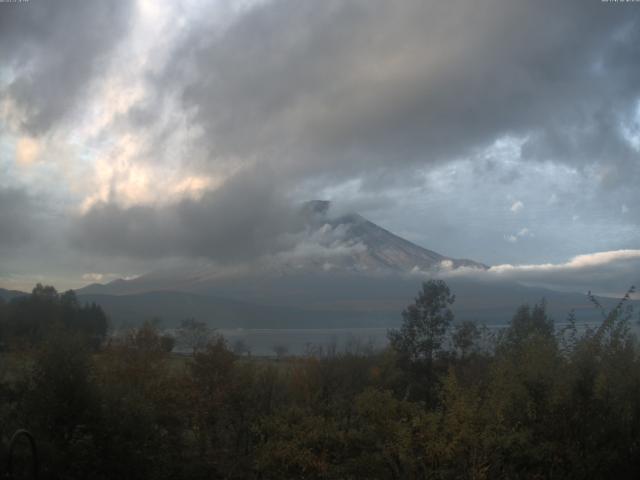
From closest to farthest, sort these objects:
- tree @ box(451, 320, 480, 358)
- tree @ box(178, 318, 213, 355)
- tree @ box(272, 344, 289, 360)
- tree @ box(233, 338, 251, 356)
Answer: tree @ box(233, 338, 251, 356)
tree @ box(451, 320, 480, 358)
tree @ box(178, 318, 213, 355)
tree @ box(272, 344, 289, 360)

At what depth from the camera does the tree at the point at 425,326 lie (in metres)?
50.2

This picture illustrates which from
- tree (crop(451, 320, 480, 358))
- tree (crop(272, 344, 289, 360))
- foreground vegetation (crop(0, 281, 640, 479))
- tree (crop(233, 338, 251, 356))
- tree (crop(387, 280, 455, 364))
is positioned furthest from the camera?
tree (crop(272, 344, 289, 360))

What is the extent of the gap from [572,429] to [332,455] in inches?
349

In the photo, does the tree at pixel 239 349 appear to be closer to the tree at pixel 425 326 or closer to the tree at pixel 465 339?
the tree at pixel 425 326

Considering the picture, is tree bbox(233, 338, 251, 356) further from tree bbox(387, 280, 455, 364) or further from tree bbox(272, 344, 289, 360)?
tree bbox(387, 280, 455, 364)

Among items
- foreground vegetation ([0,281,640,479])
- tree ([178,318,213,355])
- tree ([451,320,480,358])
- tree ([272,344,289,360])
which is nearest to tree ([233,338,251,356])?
tree ([178,318,213,355])

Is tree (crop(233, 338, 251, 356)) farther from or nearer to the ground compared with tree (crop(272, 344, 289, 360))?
farther from the ground

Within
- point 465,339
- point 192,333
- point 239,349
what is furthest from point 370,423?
point 192,333

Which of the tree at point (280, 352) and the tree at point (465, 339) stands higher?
the tree at point (465, 339)

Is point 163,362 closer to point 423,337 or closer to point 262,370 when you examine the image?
point 262,370

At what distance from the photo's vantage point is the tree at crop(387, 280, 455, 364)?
5025 centimetres

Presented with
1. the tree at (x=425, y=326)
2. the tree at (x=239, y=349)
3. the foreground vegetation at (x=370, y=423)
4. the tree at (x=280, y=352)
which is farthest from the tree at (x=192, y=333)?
the foreground vegetation at (x=370, y=423)

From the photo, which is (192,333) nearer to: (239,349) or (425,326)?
(239,349)

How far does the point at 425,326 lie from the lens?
51.0m
